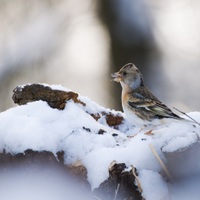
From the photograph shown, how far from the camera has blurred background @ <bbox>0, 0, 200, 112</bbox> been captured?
9.85 metres

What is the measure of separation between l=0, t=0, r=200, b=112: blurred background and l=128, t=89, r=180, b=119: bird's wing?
451 centimetres

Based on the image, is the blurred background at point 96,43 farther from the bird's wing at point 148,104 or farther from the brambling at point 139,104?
the bird's wing at point 148,104

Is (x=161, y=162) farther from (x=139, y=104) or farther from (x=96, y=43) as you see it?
(x=96, y=43)

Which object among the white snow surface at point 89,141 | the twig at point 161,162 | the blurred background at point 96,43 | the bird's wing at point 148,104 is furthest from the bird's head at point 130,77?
the blurred background at point 96,43

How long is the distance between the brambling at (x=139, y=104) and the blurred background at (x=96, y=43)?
4.30 meters

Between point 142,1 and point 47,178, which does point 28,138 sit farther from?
point 142,1

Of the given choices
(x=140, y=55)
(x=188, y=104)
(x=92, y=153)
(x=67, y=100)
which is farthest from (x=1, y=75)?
(x=92, y=153)

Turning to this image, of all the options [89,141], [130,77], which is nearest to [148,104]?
[130,77]

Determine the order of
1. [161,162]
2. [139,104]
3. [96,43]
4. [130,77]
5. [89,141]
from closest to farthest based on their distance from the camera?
[161,162], [89,141], [139,104], [130,77], [96,43]

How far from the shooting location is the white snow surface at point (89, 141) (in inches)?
119

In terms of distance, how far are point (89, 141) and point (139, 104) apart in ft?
Answer: 4.43

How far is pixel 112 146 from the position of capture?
131 inches

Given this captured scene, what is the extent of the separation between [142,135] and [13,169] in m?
0.64

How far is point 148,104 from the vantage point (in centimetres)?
463
